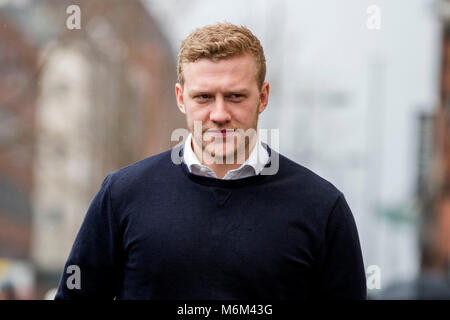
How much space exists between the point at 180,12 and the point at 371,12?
889cm

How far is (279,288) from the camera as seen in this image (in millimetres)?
2434

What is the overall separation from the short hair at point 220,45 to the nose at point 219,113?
0.14 m

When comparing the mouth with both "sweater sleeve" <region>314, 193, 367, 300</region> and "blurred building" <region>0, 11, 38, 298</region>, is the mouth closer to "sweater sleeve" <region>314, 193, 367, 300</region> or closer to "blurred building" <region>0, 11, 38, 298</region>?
"sweater sleeve" <region>314, 193, 367, 300</region>

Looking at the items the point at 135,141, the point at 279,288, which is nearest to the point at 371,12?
the point at 279,288

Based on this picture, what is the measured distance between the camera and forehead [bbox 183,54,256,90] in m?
2.45

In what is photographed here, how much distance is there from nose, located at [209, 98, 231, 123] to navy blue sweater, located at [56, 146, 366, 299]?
216 millimetres

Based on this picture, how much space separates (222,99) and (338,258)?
67 cm

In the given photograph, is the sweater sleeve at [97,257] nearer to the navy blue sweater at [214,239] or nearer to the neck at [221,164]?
the navy blue sweater at [214,239]

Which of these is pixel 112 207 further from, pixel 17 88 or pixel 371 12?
pixel 17 88

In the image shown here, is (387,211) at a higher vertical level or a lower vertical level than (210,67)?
lower

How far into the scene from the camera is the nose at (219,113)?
2447 millimetres

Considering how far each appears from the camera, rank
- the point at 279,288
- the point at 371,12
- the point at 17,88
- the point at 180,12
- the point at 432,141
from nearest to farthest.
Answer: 1. the point at 279,288
2. the point at 371,12
3. the point at 180,12
4. the point at 17,88
5. the point at 432,141

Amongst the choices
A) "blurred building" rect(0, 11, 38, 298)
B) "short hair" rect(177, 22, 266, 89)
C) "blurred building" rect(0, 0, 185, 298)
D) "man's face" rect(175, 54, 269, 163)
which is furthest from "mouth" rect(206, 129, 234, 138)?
"blurred building" rect(0, 11, 38, 298)

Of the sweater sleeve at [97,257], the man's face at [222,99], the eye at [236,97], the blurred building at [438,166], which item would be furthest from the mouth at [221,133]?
the blurred building at [438,166]
